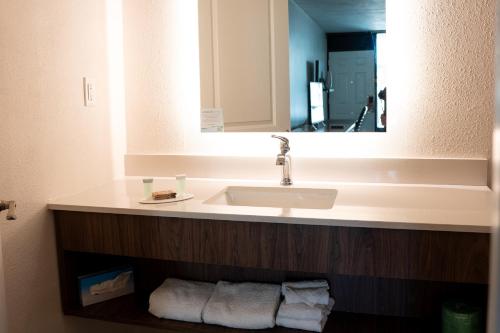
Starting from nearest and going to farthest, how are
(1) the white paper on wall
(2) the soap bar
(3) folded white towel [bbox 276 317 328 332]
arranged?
1. (3) folded white towel [bbox 276 317 328 332]
2. (2) the soap bar
3. (1) the white paper on wall

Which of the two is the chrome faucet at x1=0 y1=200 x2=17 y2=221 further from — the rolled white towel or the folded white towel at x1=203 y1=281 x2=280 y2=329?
the rolled white towel

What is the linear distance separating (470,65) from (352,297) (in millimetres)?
924

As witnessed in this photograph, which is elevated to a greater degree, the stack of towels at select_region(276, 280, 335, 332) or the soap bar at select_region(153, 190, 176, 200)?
the soap bar at select_region(153, 190, 176, 200)

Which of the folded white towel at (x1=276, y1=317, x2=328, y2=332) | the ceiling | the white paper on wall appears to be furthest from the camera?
the white paper on wall

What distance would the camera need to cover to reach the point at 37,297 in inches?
66.9

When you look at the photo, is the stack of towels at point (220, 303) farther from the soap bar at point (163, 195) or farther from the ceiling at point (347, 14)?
the ceiling at point (347, 14)

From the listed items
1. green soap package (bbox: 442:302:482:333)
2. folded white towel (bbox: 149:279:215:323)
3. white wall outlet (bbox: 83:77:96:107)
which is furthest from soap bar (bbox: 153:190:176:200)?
green soap package (bbox: 442:302:482:333)

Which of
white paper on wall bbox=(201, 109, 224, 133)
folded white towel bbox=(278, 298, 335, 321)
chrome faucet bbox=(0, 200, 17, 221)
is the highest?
white paper on wall bbox=(201, 109, 224, 133)

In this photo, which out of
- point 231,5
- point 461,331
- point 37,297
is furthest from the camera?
point 231,5

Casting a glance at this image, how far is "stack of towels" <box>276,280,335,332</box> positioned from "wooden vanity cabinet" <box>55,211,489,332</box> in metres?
0.05

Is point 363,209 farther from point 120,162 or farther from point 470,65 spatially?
point 120,162

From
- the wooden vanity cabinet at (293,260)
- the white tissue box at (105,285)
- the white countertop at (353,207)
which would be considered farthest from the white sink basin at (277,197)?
the white tissue box at (105,285)

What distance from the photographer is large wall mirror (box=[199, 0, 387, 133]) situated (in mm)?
1884

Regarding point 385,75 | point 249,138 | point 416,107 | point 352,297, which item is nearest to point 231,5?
point 249,138
